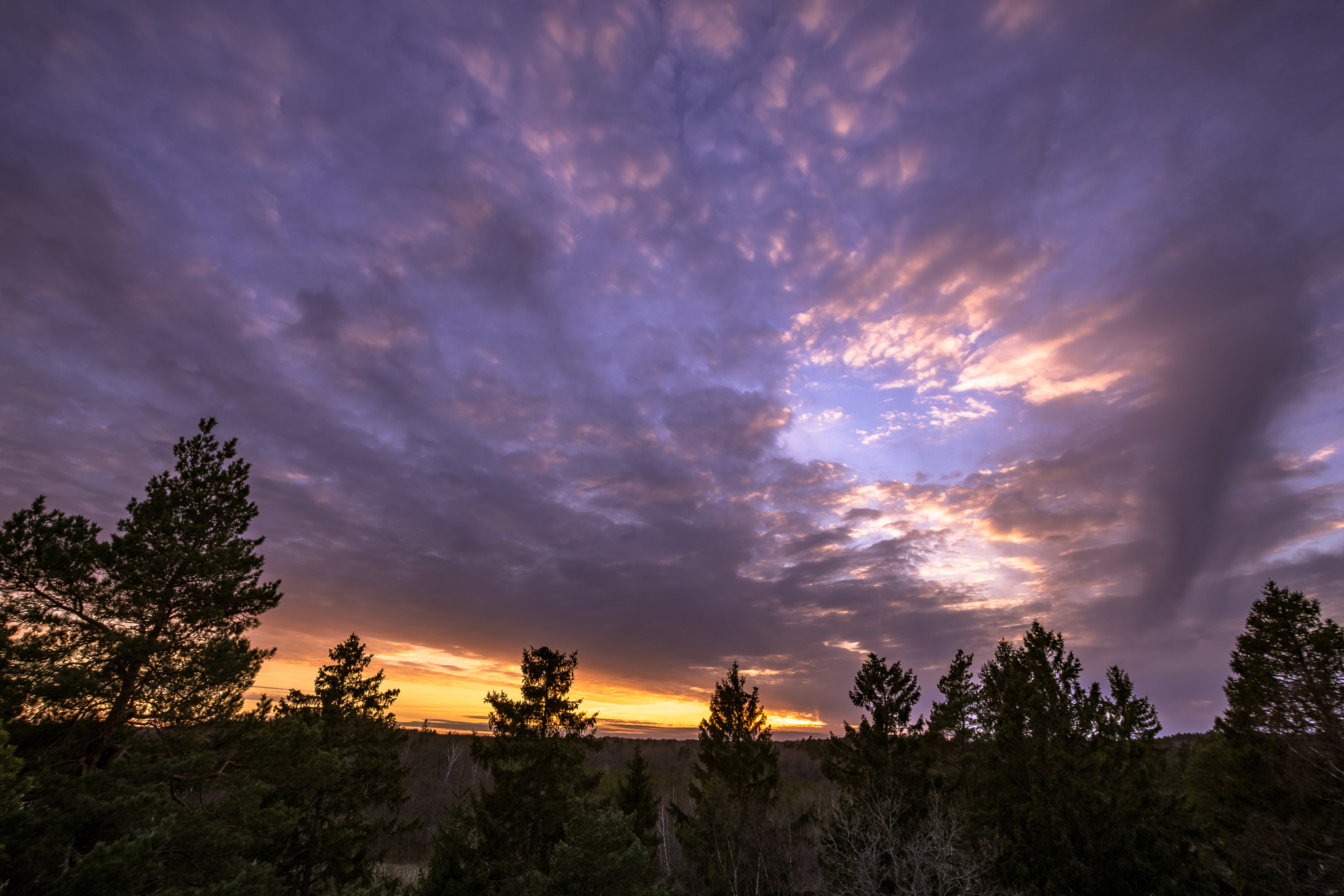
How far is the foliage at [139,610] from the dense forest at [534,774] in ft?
0.22

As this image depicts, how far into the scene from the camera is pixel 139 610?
16.9 meters

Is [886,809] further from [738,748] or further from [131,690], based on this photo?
[131,690]

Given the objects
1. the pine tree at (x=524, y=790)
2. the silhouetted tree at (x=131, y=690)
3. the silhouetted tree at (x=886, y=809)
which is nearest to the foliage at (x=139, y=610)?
the silhouetted tree at (x=131, y=690)

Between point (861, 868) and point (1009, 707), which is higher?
point (1009, 707)

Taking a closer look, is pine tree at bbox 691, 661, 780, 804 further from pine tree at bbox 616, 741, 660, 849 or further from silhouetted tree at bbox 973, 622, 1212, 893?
silhouetted tree at bbox 973, 622, 1212, 893

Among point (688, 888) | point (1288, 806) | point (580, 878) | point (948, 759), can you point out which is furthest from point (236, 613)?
point (1288, 806)

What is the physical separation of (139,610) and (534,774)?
633 inches

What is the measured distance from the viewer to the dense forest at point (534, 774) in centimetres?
1495

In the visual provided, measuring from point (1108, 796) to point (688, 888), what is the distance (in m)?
26.9

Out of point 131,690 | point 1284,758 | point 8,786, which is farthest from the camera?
point 1284,758

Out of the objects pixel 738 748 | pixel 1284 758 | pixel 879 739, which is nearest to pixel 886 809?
pixel 879 739

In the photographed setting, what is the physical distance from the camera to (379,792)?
87.0 ft

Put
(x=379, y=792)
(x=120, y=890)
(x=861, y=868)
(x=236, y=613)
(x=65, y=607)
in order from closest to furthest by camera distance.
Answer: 1. (x=120, y=890)
2. (x=65, y=607)
3. (x=236, y=613)
4. (x=861, y=868)
5. (x=379, y=792)

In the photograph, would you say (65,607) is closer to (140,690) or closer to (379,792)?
(140,690)
